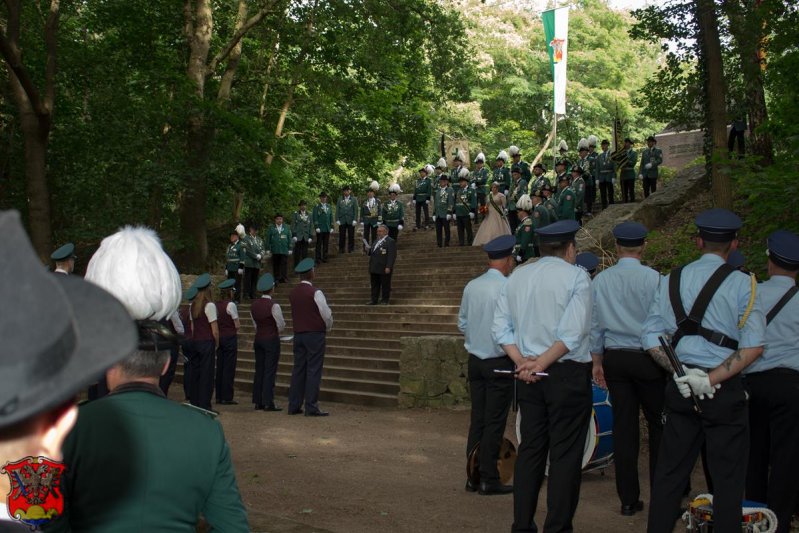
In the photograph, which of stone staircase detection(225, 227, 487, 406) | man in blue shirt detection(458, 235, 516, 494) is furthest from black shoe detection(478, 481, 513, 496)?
stone staircase detection(225, 227, 487, 406)

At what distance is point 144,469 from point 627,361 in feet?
16.4

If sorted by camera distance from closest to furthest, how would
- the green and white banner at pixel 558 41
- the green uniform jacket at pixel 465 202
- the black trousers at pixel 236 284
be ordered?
the green uniform jacket at pixel 465 202 → the black trousers at pixel 236 284 → the green and white banner at pixel 558 41

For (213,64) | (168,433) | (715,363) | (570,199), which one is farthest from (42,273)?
(213,64)

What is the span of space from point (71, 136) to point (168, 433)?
2382 cm

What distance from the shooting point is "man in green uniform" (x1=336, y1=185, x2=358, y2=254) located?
25.9 m

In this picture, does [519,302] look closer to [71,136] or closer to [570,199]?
[570,199]

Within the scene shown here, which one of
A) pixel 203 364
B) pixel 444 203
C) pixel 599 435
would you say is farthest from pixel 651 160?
pixel 599 435

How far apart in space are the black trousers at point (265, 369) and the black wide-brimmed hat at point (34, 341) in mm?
12823

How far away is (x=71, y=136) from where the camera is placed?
24.4m

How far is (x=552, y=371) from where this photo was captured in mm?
5723

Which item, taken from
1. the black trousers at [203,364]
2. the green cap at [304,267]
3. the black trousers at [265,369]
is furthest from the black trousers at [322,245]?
the green cap at [304,267]

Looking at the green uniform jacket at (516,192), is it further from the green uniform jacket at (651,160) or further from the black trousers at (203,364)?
the black trousers at (203,364)

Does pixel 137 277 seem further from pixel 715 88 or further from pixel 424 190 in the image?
pixel 424 190

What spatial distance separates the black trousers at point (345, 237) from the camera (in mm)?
26422
